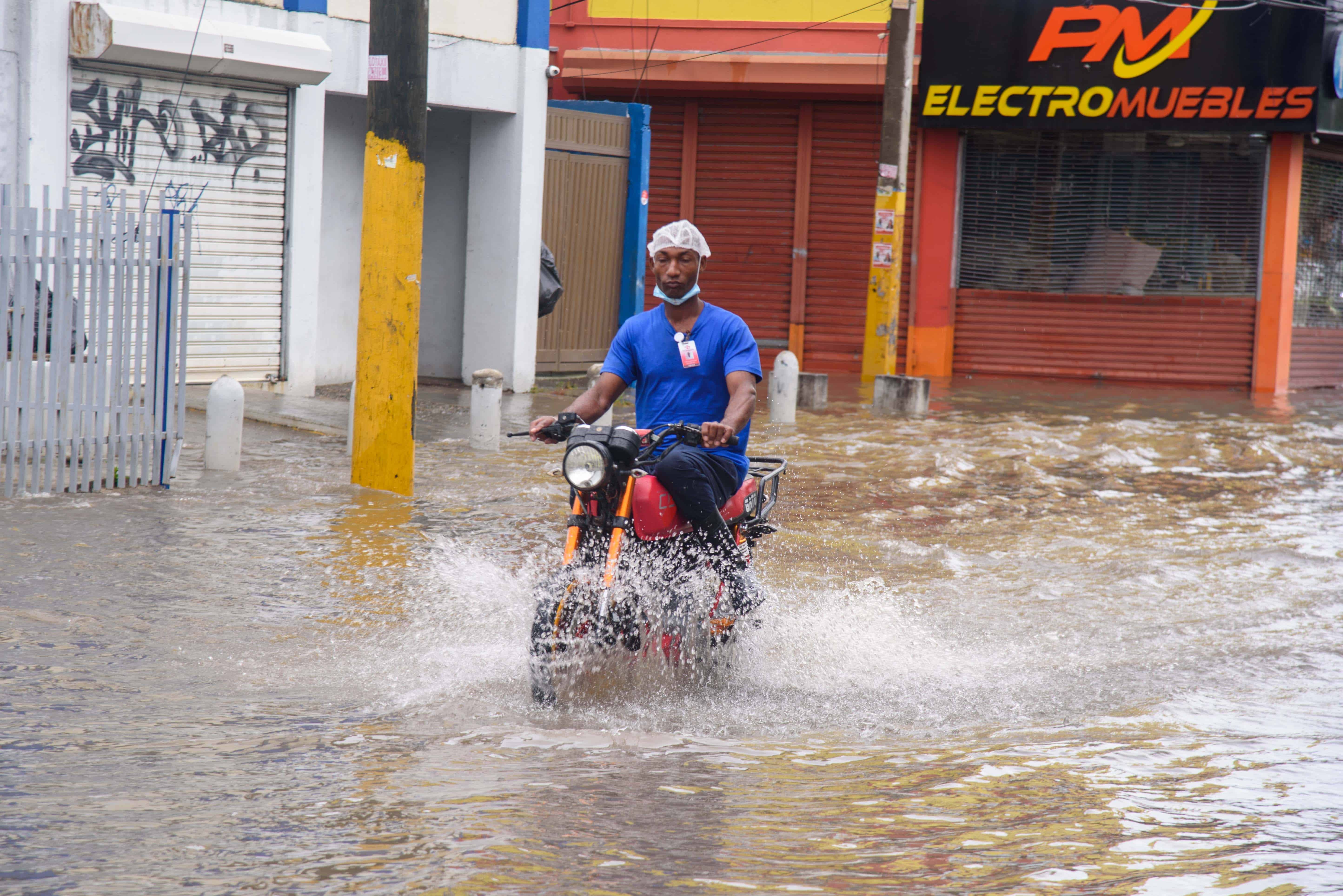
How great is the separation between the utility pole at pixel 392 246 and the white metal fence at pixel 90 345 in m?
1.08

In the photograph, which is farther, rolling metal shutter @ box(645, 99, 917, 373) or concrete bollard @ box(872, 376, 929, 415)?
rolling metal shutter @ box(645, 99, 917, 373)

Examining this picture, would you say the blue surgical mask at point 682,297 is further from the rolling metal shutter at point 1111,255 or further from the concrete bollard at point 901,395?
the rolling metal shutter at point 1111,255

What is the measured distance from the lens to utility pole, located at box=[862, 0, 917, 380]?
15812 mm

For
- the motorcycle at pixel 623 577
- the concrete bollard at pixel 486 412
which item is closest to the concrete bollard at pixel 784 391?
the concrete bollard at pixel 486 412

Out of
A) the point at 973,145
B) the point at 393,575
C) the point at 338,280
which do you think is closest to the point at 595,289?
the point at 338,280

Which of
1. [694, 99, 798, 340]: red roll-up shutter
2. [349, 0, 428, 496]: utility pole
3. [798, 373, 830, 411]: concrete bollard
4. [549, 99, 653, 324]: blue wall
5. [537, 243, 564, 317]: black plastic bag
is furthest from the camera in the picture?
[694, 99, 798, 340]: red roll-up shutter

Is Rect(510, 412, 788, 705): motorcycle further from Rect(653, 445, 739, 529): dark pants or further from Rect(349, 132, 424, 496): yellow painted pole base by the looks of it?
Rect(349, 132, 424, 496): yellow painted pole base

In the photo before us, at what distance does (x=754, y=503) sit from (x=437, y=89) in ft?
33.8

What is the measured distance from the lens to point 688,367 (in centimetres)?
537

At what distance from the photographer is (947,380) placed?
20031mm

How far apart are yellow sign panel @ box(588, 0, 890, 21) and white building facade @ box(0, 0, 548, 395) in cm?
458

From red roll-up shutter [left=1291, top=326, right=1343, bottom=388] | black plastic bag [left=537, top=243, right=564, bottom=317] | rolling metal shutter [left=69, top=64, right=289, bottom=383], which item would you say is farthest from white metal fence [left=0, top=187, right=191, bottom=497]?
red roll-up shutter [left=1291, top=326, right=1343, bottom=388]

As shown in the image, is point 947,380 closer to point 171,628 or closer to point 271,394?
point 271,394

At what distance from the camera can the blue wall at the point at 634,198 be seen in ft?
56.1
